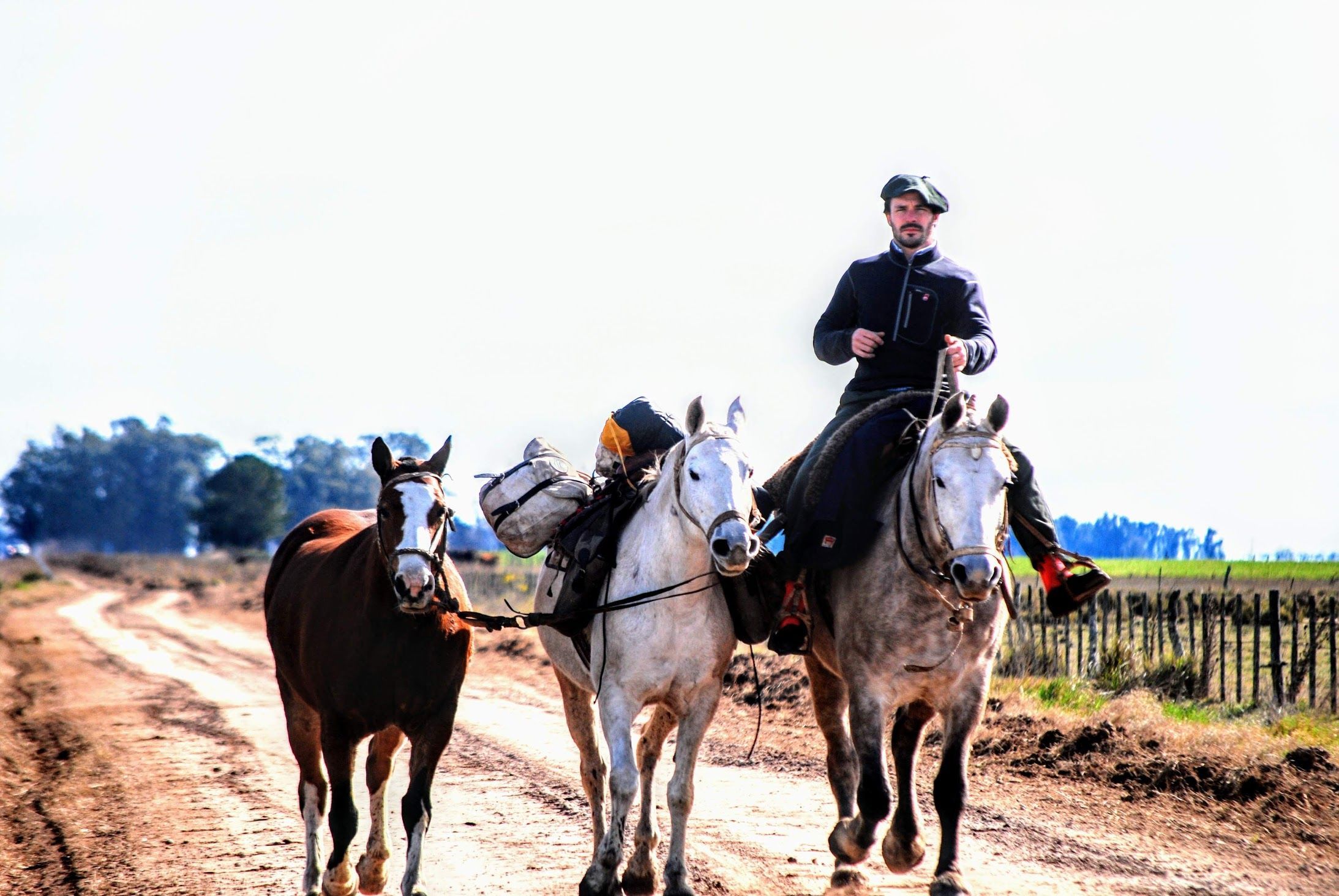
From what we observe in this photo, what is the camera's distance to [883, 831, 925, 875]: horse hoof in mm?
6504

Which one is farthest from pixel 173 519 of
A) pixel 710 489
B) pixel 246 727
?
pixel 710 489

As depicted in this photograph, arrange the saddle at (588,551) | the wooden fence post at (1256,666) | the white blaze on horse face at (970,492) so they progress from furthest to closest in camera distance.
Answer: the wooden fence post at (1256,666) → the saddle at (588,551) → the white blaze on horse face at (970,492)

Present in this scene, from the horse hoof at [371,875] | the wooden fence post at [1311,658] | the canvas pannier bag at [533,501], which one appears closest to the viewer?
the horse hoof at [371,875]

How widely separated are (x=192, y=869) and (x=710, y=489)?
4.11m

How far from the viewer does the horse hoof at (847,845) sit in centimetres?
659

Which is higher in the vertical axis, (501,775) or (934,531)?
(934,531)

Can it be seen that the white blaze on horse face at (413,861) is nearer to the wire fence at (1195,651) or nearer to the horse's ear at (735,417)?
the horse's ear at (735,417)

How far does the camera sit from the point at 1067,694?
45.9ft

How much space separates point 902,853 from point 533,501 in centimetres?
300

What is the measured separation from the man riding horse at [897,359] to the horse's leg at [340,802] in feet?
7.91

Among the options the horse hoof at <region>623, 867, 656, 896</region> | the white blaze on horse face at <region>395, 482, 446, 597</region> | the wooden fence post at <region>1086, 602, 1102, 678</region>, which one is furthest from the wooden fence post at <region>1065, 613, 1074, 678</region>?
the white blaze on horse face at <region>395, 482, 446, 597</region>

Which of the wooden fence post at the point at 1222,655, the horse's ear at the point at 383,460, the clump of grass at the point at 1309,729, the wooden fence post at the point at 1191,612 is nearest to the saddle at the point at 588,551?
the horse's ear at the point at 383,460

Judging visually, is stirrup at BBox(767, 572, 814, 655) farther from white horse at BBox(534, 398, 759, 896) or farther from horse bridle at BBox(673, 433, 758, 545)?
horse bridle at BBox(673, 433, 758, 545)

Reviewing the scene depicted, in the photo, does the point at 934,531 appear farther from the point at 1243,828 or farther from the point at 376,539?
the point at 1243,828
